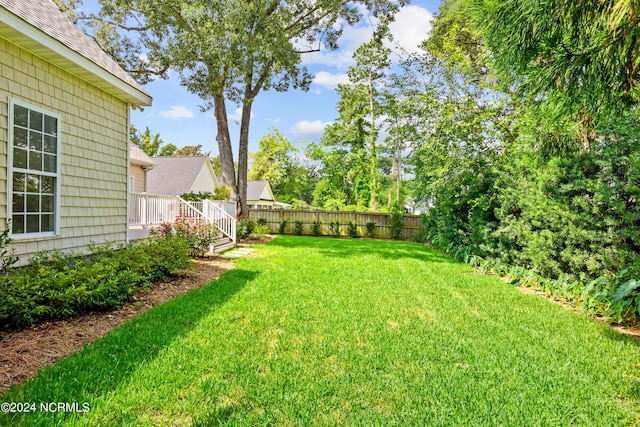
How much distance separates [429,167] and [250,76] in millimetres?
7733

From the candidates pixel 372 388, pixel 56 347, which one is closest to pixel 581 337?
pixel 372 388

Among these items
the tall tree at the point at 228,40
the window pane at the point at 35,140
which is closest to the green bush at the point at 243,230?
the tall tree at the point at 228,40

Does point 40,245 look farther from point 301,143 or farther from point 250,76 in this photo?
point 301,143

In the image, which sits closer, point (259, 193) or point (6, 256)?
point (6, 256)

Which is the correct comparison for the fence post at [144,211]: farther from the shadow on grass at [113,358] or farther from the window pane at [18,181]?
the shadow on grass at [113,358]

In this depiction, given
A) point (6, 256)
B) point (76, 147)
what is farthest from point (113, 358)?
point (76, 147)

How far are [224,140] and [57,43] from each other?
28.7 feet

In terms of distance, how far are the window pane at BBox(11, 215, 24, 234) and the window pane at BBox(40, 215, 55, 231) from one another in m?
0.29

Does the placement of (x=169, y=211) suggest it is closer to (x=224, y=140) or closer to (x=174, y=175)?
(x=224, y=140)

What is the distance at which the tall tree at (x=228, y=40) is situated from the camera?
383 inches

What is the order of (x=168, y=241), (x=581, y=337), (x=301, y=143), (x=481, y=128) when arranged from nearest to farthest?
(x=581, y=337), (x=168, y=241), (x=481, y=128), (x=301, y=143)

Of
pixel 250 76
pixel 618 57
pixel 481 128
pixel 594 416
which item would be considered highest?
pixel 250 76

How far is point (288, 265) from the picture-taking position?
24.0ft

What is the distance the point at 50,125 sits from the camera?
459 centimetres
